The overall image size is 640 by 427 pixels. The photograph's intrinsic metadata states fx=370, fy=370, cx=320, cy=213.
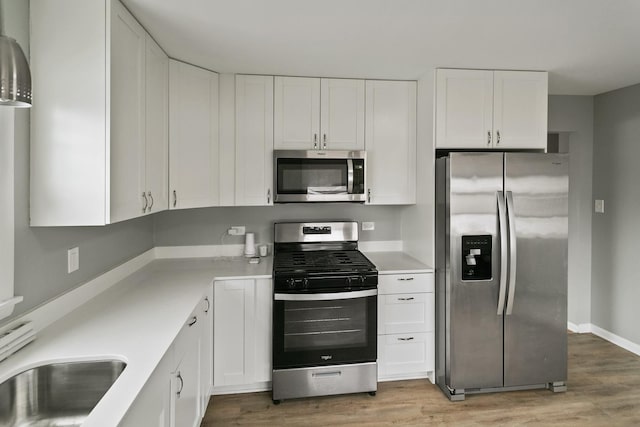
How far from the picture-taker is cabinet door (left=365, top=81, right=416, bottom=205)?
3066mm

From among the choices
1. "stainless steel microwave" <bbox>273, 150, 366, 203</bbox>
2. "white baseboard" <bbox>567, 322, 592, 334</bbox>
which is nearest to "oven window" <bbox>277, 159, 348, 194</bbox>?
"stainless steel microwave" <bbox>273, 150, 366, 203</bbox>

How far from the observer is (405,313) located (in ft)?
9.27

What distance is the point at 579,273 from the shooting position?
3.76 metres

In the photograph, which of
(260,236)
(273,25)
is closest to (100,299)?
(260,236)

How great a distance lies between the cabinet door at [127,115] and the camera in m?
1.69

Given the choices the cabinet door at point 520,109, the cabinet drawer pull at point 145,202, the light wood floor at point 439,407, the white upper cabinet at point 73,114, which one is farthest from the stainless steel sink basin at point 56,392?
the cabinet door at point 520,109

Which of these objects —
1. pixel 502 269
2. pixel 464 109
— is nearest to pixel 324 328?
pixel 502 269

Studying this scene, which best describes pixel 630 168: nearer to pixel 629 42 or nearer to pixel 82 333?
pixel 629 42

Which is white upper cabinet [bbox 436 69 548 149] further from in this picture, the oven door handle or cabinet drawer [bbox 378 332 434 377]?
cabinet drawer [bbox 378 332 434 377]

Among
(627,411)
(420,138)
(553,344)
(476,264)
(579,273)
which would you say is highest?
(420,138)

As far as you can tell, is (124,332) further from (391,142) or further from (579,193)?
(579,193)

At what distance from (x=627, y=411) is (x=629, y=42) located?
2431mm

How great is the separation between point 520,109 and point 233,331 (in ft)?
8.96

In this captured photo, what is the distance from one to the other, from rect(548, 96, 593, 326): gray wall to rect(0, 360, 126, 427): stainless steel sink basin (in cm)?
410
